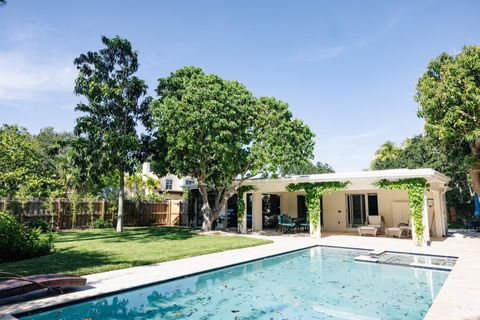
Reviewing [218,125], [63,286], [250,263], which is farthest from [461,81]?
[63,286]

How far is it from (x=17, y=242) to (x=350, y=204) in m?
17.5

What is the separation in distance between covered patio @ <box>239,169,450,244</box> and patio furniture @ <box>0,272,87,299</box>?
12646mm

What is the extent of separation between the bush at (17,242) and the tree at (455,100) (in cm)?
1763

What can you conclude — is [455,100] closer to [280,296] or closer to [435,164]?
[280,296]

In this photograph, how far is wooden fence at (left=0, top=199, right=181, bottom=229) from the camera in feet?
56.2

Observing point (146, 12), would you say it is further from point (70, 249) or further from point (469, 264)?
point (469, 264)

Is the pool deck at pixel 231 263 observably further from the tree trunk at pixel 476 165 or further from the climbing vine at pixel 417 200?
the tree trunk at pixel 476 165

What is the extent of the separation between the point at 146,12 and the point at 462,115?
1504 centimetres

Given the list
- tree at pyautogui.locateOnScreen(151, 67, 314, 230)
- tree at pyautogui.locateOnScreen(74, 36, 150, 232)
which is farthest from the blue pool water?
tree at pyautogui.locateOnScreen(74, 36, 150, 232)

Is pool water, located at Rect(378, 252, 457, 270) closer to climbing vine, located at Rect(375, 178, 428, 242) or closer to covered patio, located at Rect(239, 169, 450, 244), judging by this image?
climbing vine, located at Rect(375, 178, 428, 242)

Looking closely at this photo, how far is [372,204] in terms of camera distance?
754 inches

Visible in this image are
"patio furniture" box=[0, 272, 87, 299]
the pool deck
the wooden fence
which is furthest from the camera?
the wooden fence

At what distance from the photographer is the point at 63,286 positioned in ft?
19.7

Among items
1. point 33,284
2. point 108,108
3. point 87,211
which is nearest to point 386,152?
point 108,108
